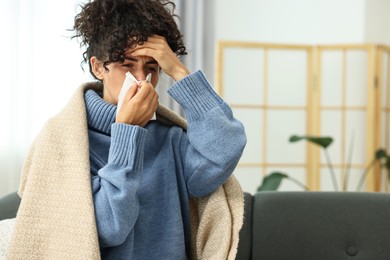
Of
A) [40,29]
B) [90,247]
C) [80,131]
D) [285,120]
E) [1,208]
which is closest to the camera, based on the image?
[90,247]

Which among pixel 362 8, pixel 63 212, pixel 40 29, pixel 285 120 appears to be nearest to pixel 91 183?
pixel 63 212

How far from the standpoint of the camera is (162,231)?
1.60 metres

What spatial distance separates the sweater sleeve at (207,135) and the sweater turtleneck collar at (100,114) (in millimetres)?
150

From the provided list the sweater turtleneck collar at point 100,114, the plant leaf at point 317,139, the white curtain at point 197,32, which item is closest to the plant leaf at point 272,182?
the plant leaf at point 317,139

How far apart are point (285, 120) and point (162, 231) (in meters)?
2.93

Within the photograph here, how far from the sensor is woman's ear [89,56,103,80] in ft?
5.39

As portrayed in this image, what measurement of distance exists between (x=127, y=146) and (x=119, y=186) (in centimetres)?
9

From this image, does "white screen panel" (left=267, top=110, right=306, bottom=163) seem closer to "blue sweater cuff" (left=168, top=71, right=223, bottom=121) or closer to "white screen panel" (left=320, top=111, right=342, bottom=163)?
"white screen panel" (left=320, top=111, right=342, bottom=163)

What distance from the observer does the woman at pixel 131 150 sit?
1473 mm

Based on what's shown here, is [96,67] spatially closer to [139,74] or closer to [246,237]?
[139,74]

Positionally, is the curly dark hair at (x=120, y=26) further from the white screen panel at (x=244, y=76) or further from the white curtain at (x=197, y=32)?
the white screen panel at (x=244, y=76)

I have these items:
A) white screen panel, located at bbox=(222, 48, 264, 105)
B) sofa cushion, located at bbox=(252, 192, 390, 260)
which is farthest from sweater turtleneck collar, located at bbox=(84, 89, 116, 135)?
white screen panel, located at bbox=(222, 48, 264, 105)

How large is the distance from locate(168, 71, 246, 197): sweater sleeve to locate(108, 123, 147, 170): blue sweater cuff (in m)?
0.14

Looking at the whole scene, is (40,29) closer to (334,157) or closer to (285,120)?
(285,120)
